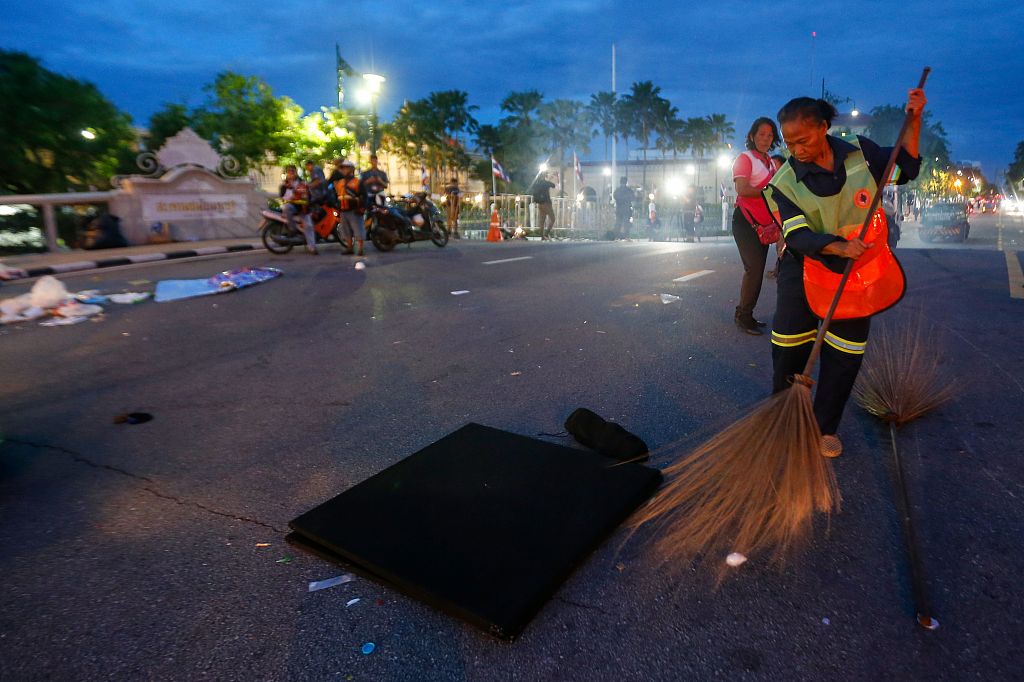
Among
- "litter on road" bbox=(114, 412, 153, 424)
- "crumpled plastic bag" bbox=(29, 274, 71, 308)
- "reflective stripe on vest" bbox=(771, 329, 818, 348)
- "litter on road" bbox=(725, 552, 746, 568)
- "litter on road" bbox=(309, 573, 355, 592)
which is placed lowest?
"litter on road" bbox=(309, 573, 355, 592)

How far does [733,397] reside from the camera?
414cm

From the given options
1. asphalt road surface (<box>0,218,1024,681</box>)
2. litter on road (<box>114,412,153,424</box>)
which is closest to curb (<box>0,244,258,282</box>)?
asphalt road surface (<box>0,218,1024,681</box>)

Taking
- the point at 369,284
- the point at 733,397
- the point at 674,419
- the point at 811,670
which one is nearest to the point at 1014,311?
the point at 733,397

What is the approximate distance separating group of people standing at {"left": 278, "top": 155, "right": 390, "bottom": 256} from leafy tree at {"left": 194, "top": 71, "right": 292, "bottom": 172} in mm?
25858

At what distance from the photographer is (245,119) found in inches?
1447

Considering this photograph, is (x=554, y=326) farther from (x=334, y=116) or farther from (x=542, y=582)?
(x=334, y=116)

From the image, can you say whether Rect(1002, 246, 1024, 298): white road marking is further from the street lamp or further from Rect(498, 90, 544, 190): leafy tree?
Rect(498, 90, 544, 190): leafy tree

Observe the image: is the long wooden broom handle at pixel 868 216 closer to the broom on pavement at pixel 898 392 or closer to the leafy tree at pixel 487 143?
the broom on pavement at pixel 898 392

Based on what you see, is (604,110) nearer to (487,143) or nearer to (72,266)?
(487,143)

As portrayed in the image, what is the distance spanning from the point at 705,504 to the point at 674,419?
1.15 metres

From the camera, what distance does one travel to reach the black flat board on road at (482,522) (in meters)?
2.14

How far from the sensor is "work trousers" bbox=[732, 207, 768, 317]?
227 inches

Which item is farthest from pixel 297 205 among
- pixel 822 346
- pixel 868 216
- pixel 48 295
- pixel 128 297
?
pixel 868 216

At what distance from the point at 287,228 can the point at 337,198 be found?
1234 millimetres
